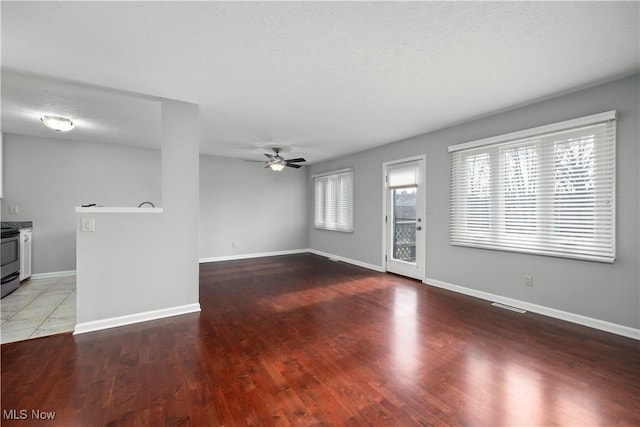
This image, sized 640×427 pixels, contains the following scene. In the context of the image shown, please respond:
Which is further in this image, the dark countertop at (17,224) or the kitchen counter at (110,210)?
the dark countertop at (17,224)

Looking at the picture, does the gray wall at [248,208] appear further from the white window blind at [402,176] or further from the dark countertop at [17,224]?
the white window blind at [402,176]

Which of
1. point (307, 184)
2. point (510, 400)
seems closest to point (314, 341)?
point (510, 400)

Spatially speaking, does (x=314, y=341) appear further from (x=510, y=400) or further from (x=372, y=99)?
(x=372, y=99)

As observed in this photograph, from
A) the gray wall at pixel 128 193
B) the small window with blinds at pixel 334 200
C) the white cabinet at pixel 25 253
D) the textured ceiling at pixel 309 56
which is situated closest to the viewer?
the textured ceiling at pixel 309 56

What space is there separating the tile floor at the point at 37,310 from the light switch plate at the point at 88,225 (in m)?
1.09

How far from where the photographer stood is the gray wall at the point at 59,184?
5016 mm

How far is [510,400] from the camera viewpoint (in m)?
1.90

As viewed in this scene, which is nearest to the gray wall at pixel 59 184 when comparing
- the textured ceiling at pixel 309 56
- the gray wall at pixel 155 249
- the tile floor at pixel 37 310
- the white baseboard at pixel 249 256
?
the tile floor at pixel 37 310

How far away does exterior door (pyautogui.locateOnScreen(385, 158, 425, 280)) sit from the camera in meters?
5.00

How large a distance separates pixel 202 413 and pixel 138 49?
280 cm

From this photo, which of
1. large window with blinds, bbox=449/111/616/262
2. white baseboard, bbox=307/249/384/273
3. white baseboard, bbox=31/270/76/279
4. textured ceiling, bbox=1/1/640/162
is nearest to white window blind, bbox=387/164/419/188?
large window with blinds, bbox=449/111/616/262

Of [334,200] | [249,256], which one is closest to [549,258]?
[334,200]

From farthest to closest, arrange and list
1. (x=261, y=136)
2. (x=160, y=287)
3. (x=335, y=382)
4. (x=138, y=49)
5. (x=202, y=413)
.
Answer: (x=261, y=136) → (x=160, y=287) → (x=138, y=49) → (x=335, y=382) → (x=202, y=413)

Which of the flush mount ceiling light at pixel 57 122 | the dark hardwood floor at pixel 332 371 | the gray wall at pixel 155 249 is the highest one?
the flush mount ceiling light at pixel 57 122
